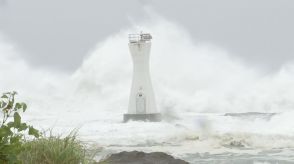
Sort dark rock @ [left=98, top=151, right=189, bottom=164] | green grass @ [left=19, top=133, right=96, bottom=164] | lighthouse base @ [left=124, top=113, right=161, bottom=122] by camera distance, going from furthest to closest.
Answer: lighthouse base @ [left=124, top=113, right=161, bottom=122]
dark rock @ [left=98, top=151, right=189, bottom=164]
green grass @ [left=19, top=133, right=96, bottom=164]

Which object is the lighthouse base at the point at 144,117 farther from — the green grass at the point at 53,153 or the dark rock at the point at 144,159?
the green grass at the point at 53,153

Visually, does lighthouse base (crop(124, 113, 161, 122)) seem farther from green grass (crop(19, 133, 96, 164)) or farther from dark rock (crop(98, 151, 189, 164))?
green grass (crop(19, 133, 96, 164))

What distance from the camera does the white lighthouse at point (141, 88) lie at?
3722 cm

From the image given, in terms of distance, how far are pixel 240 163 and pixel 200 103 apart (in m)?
46.8

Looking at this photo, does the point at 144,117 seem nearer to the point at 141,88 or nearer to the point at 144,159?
the point at 141,88

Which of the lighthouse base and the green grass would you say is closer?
the green grass

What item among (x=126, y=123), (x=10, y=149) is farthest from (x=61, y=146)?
(x=126, y=123)

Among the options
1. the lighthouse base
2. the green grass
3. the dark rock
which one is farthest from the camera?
the lighthouse base

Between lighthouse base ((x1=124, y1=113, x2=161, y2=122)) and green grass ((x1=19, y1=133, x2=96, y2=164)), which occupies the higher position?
lighthouse base ((x1=124, y1=113, x2=161, y2=122))

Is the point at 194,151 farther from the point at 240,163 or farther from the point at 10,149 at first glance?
the point at 10,149

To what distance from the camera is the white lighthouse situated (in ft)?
122

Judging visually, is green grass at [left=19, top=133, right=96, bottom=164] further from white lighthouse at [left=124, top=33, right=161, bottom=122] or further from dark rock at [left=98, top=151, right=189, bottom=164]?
white lighthouse at [left=124, top=33, right=161, bottom=122]

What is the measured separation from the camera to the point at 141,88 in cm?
3766

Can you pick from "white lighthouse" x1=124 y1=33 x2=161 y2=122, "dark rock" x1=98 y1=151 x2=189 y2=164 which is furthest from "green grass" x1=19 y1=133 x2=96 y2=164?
"white lighthouse" x1=124 y1=33 x2=161 y2=122
